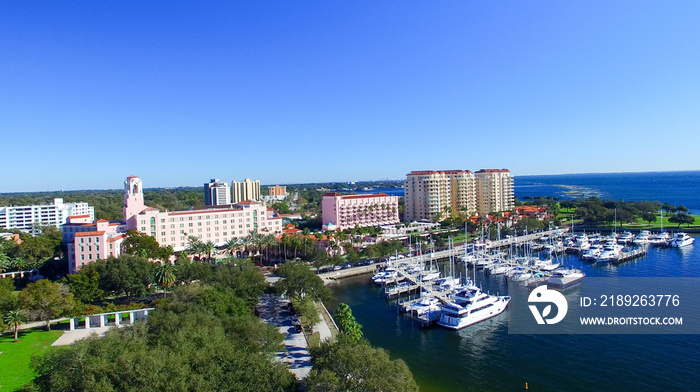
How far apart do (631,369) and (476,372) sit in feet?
28.6

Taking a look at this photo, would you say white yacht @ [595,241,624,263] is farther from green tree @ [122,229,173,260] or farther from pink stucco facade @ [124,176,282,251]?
green tree @ [122,229,173,260]

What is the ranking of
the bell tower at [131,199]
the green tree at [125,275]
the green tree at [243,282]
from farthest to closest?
the bell tower at [131,199], the green tree at [125,275], the green tree at [243,282]

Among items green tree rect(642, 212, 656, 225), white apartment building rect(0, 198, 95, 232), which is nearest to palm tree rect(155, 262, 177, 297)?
white apartment building rect(0, 198, 95, 232)

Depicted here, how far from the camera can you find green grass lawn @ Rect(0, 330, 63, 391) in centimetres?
2319

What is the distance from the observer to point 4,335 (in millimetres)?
30609

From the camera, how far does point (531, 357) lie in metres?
27.5

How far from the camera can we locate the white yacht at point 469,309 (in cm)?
3368

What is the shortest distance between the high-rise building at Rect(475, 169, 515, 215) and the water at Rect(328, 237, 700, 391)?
64469 millimetres

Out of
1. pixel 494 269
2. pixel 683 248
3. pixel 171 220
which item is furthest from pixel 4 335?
pixel 683 248

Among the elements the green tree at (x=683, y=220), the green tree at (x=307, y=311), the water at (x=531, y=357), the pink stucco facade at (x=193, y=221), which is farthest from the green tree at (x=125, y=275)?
the green tree at (x=683, y=220)

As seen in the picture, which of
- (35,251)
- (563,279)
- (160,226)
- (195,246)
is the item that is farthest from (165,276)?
(563,279)

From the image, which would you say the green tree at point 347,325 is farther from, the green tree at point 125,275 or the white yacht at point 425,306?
the green tree at point 125,275

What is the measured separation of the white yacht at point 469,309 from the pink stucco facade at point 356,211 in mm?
42230

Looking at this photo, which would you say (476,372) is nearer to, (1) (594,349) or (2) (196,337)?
(1) (594,349)
